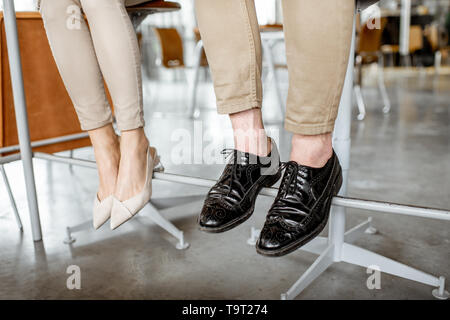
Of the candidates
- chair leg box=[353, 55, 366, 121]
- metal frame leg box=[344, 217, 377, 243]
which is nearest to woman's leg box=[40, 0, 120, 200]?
metal frame leg box=[344, 217, 377, 243]

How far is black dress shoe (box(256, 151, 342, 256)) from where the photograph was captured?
0.70 m

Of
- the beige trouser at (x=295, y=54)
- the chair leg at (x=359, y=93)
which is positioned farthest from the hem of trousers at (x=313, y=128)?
the chair leg at (x=359, y=93)

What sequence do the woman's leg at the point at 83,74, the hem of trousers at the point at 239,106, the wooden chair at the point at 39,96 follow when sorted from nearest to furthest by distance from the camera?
the hem of trousers at the point at 239,106, the woman's leg at the point at 83,74, the wooden chair at the point at 39,96

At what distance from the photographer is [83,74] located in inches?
35.8

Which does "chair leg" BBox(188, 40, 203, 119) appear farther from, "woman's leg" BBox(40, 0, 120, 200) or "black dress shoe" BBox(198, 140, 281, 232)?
"black dress shoe" BBox(198, 140, 281, 232)

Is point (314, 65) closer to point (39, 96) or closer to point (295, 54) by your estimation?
point (295, 54)

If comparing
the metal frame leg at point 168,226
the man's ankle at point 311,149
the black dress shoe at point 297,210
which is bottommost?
the metal frame leg at point 168,226

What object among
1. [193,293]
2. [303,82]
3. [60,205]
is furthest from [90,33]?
[60,205]

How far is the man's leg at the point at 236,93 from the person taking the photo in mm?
747

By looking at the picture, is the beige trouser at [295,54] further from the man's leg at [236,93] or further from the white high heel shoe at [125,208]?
the white high heel shoe at [125,208]

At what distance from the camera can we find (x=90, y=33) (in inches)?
36.5

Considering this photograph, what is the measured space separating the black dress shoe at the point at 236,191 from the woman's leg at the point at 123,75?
21 centimetres

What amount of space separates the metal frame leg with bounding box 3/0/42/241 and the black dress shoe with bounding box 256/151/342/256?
743 millimetres

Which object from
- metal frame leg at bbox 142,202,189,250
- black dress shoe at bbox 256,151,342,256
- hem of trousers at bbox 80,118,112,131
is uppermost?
hem of trousers at bbox 80,118,112,131
